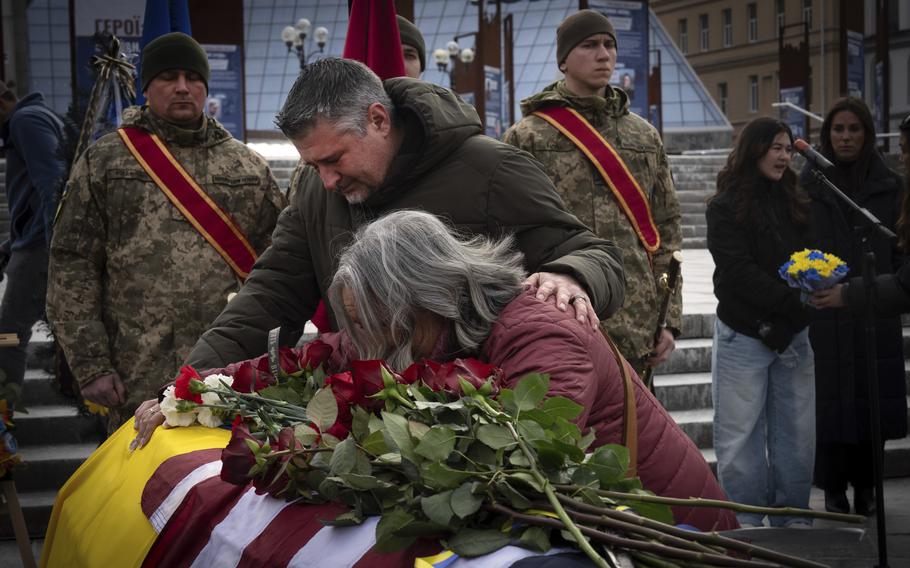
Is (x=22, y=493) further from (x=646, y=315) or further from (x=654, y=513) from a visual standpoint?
(x=654, y=513)

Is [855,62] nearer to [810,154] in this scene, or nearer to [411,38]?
[810,154]

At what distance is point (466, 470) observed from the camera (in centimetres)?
166

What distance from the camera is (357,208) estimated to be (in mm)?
3025

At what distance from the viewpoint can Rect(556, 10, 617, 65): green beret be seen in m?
4.83

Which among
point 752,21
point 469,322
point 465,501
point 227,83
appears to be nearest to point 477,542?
point 465,501

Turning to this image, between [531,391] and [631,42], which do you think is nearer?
[531,391]

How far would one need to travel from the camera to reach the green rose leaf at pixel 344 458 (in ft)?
5.81

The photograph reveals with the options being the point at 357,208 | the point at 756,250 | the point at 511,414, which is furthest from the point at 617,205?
the point at 511,414

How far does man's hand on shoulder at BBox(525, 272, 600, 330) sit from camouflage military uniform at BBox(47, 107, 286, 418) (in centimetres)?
222

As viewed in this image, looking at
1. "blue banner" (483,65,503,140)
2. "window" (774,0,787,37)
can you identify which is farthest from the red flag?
"window" (774,0,787,37)

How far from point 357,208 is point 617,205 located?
73.6 inches

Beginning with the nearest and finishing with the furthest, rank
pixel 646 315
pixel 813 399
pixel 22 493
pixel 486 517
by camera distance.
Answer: pixel 486 517 < pixel 646 315 < pixel 813 399 < pixel 22 493

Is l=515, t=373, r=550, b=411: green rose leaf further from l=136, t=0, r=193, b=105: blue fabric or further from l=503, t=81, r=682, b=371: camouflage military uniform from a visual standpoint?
l=136, t=0, r=193, b=105: blue fabric

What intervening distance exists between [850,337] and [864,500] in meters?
0.79
